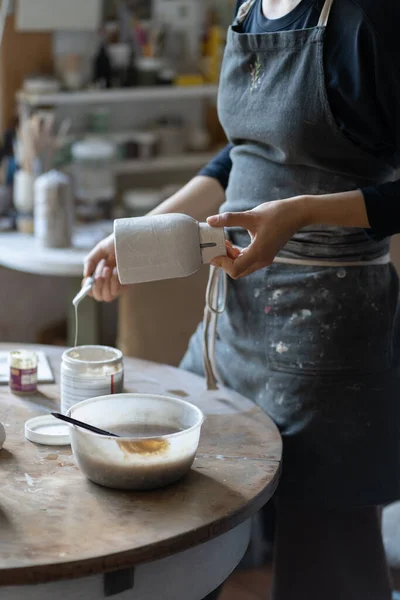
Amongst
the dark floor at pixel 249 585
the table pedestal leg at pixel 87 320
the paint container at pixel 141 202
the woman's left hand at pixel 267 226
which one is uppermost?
the woman's left hand at pixel 267 226

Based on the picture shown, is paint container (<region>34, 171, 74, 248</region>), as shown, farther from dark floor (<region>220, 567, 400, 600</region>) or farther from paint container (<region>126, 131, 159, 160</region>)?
dark floor (<region>220, 567, 400, 600</region>)

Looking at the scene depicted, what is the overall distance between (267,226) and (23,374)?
0.46 meters

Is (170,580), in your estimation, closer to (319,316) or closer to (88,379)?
(88,379)

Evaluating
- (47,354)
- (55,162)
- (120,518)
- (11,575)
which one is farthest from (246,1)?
(55,162)

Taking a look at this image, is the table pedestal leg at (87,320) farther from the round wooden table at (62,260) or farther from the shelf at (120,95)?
the shelf at (120,95)

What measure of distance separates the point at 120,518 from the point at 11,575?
15 centimetres

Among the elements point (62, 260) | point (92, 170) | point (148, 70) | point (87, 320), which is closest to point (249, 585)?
point (87, 320)

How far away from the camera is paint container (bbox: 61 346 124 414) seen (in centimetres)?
126

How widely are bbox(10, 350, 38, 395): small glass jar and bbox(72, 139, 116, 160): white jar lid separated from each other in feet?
5.59

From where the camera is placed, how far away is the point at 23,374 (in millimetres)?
1387

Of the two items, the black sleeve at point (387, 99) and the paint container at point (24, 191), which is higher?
the black sleeve at point (387, 99)

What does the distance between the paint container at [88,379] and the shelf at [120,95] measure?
74.9 inches

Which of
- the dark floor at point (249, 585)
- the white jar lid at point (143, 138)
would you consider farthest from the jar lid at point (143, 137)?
the dark floor at point (249, 585)

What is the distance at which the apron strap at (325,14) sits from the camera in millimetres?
1247
